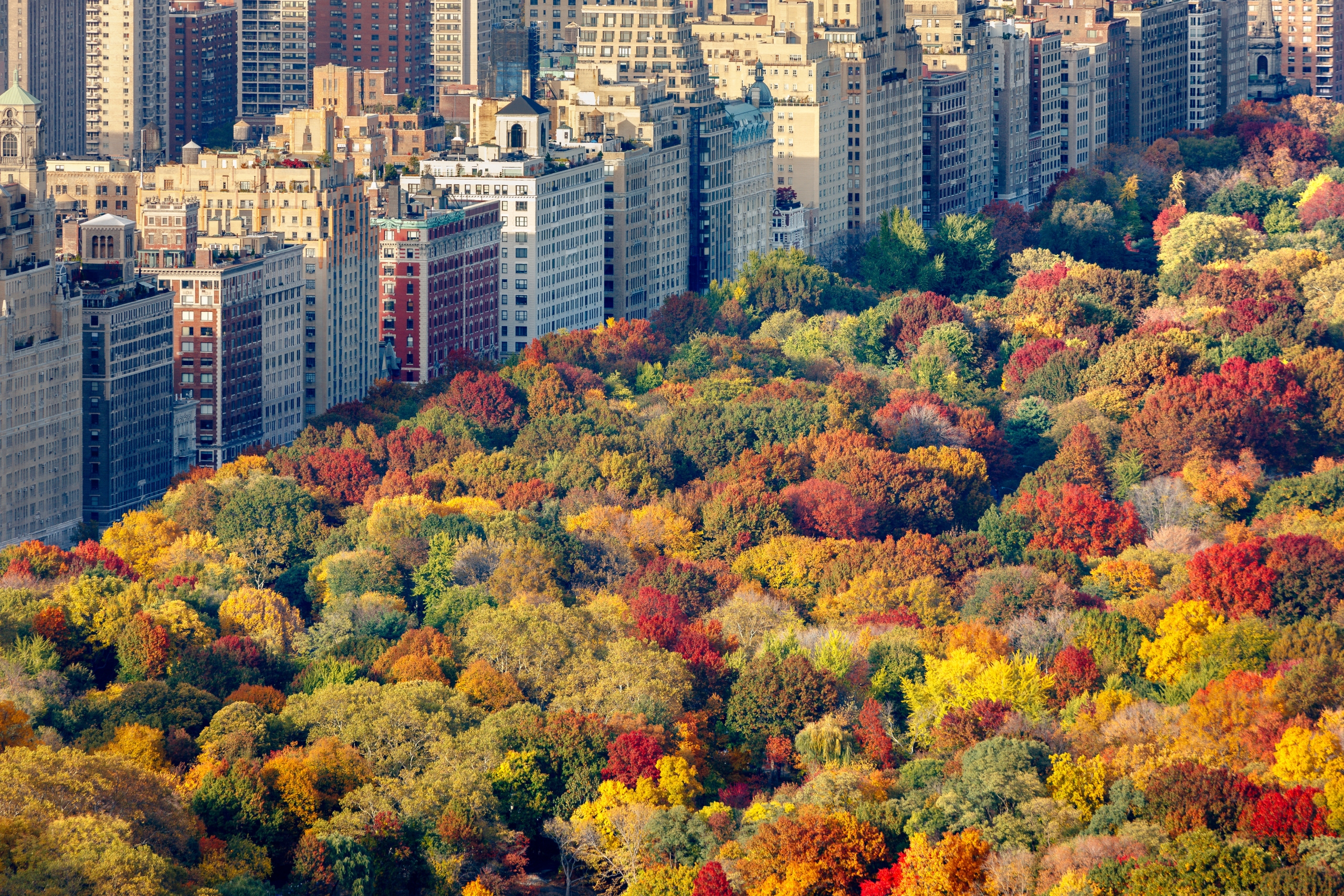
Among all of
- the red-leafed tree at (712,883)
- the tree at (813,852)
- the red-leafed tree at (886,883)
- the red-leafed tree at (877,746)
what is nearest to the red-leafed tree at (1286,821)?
the red-leafed tree at (886,883)

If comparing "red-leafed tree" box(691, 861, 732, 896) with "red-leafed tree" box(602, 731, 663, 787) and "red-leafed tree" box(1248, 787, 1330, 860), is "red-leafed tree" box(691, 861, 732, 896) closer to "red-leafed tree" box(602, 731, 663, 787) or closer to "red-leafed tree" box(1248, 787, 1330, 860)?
"red-leafed tree" box(602, 731, 663, 787)

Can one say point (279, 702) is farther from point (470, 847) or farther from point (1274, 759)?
point (1274, 759)

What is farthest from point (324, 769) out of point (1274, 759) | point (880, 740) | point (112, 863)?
point (1274, 759)

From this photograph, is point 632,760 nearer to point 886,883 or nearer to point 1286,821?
point 886,883

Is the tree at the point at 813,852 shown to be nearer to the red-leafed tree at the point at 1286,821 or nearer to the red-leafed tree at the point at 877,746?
the red-leafed tree at the point at 877,746

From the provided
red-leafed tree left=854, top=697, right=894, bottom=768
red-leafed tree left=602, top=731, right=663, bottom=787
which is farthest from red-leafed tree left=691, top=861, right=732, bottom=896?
red-leafed tree left=854, top=697, right=894, bottom=768

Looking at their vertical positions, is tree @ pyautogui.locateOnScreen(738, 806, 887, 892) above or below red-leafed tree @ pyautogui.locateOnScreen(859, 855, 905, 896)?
above
